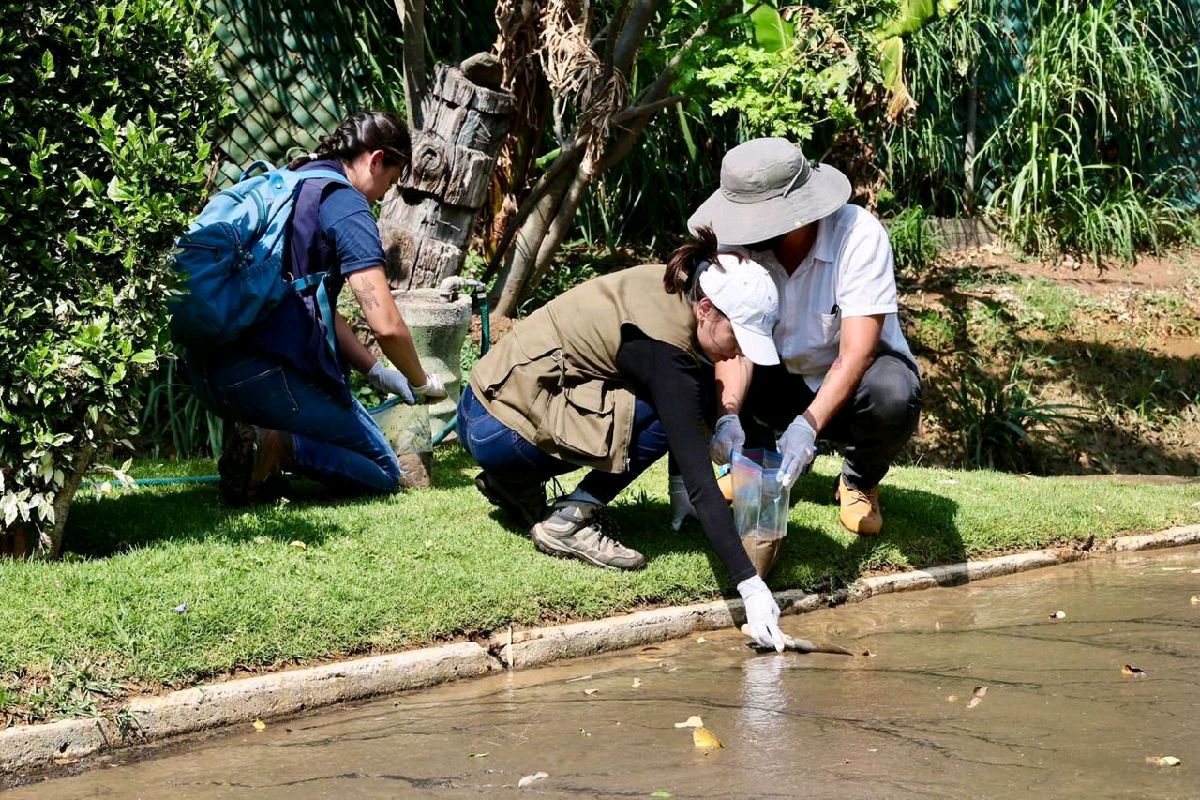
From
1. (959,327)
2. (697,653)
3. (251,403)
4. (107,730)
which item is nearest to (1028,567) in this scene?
(697,653)

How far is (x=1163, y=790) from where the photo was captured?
3227mm

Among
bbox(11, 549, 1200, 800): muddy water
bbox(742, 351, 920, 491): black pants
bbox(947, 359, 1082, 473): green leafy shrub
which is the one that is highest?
bbox(742, 351, 920, 491): black pants

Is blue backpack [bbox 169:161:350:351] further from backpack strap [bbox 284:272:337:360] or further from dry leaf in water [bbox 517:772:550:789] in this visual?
dry leaf in water [bbox 517:772:550:789]

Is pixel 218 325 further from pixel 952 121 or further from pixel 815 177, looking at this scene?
pixel 952 121

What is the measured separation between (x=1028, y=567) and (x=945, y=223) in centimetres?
659

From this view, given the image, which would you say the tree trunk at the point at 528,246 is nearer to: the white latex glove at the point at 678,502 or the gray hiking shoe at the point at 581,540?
the white latex glove at the point at 678,502

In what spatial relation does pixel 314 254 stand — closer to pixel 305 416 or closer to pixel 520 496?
pixel 305 416

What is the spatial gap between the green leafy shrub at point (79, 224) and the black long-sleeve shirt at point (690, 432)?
1675mm

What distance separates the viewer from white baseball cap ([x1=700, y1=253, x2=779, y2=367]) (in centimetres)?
444

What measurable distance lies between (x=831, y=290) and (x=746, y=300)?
862 millimetres

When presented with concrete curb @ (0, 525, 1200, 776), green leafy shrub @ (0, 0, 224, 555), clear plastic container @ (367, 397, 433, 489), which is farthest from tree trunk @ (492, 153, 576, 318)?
green leafy shrub @ (0, 0, 224, 555)

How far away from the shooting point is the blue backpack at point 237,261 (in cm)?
504

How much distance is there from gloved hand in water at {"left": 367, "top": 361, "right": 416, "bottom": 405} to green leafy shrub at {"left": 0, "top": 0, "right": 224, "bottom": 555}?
1.39 meters

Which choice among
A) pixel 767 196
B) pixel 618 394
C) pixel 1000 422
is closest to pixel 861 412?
pixel 767 196
